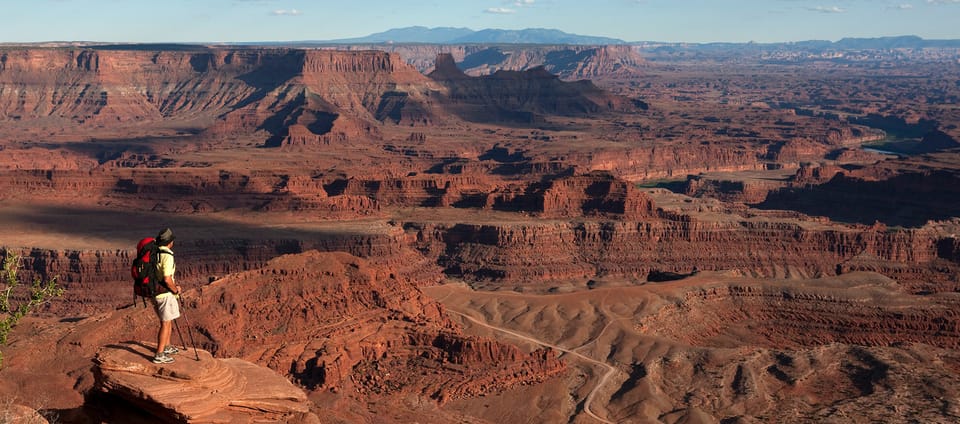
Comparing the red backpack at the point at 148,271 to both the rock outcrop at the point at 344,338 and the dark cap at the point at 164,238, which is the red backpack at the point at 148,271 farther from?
the rock outcrop at the point at 344,338

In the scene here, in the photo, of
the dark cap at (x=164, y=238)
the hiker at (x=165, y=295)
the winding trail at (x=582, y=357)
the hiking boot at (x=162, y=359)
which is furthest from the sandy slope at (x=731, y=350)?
the dark cap at (x=164, y=238)

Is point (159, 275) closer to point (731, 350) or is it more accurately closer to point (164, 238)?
point (164, 238)

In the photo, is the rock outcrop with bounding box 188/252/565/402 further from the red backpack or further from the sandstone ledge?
the red backpack

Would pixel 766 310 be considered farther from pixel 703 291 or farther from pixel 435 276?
pixel 435 276

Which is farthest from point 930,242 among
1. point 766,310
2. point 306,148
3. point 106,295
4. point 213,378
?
point 306,148

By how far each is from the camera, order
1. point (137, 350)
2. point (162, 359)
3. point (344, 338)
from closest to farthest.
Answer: point (162, 359) → point (137, 350) → point (344, 338)

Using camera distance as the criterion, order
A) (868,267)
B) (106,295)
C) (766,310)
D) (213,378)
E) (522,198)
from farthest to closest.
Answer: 1. (522,198)
2. (868,267)
3. (106,295)
4. (766,310)
5. (213,378)

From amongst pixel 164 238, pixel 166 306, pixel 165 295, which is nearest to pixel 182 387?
pixel 166 306
